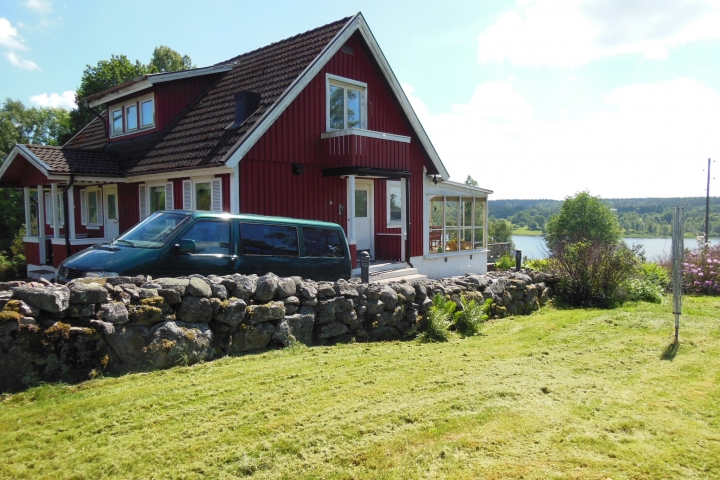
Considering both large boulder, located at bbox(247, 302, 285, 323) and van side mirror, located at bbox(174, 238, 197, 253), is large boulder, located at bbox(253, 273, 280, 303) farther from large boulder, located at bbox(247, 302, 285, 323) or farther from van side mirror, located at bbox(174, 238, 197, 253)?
van side mirror, located at bbox(174, 238, 197, 253)

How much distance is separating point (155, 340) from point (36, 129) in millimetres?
61839

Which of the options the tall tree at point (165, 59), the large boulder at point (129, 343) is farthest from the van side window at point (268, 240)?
the tall tree at point (165, 59)

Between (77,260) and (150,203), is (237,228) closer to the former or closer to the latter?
(77,260)

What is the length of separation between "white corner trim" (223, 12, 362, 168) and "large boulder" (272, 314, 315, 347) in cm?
612

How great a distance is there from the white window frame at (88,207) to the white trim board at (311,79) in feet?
30.2

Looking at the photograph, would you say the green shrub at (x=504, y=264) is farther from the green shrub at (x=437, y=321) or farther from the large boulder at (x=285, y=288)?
the large boulder at (x=285, y=288)

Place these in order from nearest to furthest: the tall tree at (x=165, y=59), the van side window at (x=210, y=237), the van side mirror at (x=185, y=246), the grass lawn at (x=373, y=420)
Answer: the grass lawn at (x=373, y=420), the van side mirror at (x=185, y=246), the van side window at (x=210, y=237), the tall tree at (x=165, y=59)

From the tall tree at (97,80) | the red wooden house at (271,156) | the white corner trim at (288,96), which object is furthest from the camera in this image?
the tall tree at (97,80)

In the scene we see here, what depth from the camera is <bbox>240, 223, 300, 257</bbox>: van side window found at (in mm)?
8922

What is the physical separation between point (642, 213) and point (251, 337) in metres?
67.2

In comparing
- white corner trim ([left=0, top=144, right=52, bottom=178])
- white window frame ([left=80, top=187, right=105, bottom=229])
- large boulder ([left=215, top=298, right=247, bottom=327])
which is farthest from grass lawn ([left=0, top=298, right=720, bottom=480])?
white window frame ([left=80, top=187, right=105, bottom=229])

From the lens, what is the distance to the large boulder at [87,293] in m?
5.61

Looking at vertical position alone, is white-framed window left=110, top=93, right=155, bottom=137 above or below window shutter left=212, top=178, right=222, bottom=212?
above

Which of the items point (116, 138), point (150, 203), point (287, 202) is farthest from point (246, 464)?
point (116, 138)
